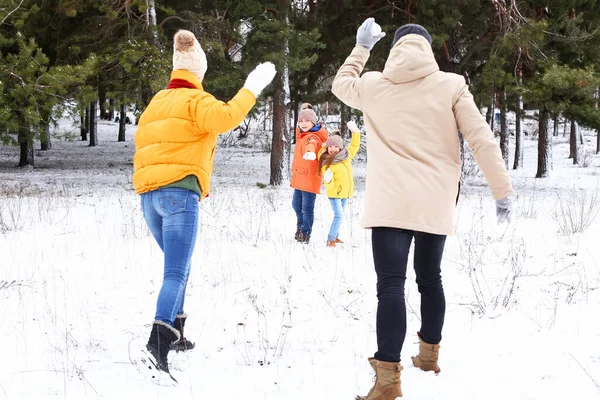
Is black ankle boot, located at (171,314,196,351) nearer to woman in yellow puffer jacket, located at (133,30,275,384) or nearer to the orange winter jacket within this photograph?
woman in yellow puffer jacket, located at (133,30,275,384)

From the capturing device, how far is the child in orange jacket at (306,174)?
730cm

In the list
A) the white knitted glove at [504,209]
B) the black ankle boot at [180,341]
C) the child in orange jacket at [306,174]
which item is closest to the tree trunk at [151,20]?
the child in orange jacket at [306,174]

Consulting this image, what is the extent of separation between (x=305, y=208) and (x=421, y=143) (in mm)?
4377

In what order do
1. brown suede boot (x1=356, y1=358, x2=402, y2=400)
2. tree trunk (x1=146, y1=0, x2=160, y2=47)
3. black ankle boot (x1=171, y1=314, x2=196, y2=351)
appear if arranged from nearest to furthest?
brown suede boot (x1=356, y1=358, x2=402, y2=400), black ankle boot (x1=171, y1=314, x2=196, y2=351), tree trunk (x1=146, y1=0, x2=160, y2=47)

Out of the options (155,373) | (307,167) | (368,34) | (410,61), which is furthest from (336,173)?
(155,373)

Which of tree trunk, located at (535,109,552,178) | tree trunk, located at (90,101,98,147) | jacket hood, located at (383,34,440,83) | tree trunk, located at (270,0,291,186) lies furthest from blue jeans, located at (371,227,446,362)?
tree trunk, located at (90,101,98,147)

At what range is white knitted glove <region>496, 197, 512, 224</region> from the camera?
10.3 ft

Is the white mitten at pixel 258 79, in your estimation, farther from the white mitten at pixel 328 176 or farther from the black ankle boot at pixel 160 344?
the white mitten at pixel 328 176

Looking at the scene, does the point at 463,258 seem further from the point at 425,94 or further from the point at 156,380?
the point at 156,380

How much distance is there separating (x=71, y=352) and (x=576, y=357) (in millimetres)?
3170

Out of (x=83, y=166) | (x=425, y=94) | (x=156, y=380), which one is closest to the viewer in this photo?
(x=425, y=94)

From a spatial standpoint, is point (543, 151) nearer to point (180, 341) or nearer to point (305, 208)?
point (305, 208)

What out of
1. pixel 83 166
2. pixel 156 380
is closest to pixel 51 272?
pixel 156 380

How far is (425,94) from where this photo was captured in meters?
3.01
